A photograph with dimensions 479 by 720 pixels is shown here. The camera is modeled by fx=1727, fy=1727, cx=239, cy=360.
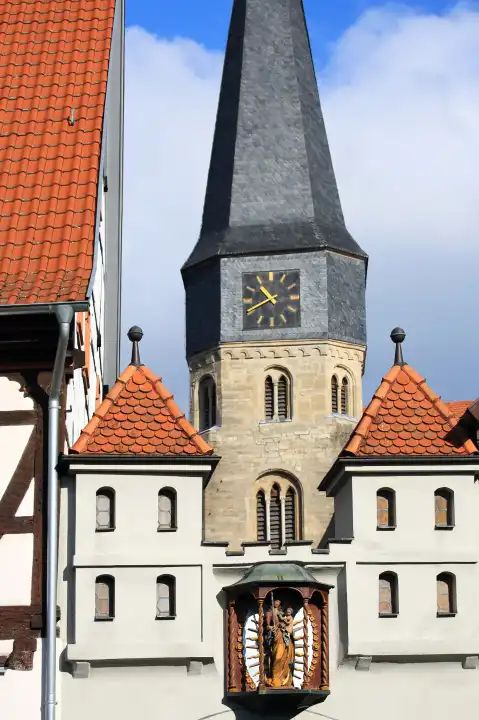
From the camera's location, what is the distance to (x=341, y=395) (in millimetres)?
52000

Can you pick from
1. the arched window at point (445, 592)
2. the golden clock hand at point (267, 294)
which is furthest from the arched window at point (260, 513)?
the arched window at point (445, 592)

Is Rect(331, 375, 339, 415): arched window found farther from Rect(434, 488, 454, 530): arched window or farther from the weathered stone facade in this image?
Rect(434, 488, 454, 530): arched window

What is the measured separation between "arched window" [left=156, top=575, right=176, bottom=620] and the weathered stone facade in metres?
28.7

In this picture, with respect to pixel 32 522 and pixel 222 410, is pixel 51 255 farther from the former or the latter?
pixel 222 410

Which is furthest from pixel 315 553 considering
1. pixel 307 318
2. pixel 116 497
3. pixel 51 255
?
pixel 307 318

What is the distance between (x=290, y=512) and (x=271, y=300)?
20.6 feet

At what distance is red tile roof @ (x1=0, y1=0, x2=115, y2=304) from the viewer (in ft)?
62.5

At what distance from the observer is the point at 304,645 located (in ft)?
64.6

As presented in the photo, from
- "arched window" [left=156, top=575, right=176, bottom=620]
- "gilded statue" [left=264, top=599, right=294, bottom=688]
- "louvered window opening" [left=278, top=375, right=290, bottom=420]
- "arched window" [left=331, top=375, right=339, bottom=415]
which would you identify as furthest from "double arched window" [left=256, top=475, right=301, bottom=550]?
"gilded statue" [left=264, top=599, right=294, bottom=688]

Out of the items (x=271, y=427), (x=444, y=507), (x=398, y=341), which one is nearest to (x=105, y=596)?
(x=444, y=507)

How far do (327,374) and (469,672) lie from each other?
3155 centimetres

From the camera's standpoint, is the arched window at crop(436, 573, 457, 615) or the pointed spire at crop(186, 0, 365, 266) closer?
the arched window at crop(436, 573, 457, 615)

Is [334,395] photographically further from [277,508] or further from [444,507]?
[444,507]

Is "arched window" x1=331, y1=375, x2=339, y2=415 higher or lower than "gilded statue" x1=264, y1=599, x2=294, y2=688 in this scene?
higher
